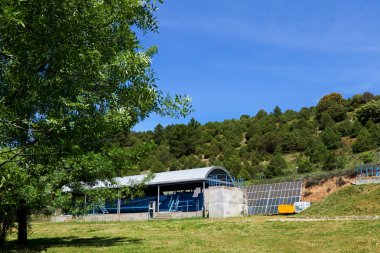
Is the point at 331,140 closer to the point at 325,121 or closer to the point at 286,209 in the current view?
the point at 325,121

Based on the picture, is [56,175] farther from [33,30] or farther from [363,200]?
[363,200]

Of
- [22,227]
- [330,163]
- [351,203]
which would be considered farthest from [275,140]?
[22,227]

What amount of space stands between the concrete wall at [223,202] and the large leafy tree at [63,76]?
2429 cm

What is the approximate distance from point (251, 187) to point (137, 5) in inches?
1348

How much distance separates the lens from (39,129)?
791cm

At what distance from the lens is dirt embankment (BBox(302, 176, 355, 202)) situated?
38.9 meters

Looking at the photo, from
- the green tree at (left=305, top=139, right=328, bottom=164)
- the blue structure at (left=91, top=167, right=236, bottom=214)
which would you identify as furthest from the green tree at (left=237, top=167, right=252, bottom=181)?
the blue structure at (left=91, top=167, right=236, bottom=214)

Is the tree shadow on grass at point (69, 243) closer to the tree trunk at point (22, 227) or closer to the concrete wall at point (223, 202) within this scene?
the tree trunk at point (22, 227)

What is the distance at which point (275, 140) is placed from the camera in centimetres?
7919

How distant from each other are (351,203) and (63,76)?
87.3 feet

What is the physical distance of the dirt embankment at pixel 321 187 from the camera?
3888 cm

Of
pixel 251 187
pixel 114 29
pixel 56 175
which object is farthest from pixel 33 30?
pixel 251 187

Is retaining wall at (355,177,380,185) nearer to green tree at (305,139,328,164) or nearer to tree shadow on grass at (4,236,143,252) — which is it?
green tree at (305,139,328,164)

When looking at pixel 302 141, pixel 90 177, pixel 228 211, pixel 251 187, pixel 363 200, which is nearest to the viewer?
pixel 90 177
